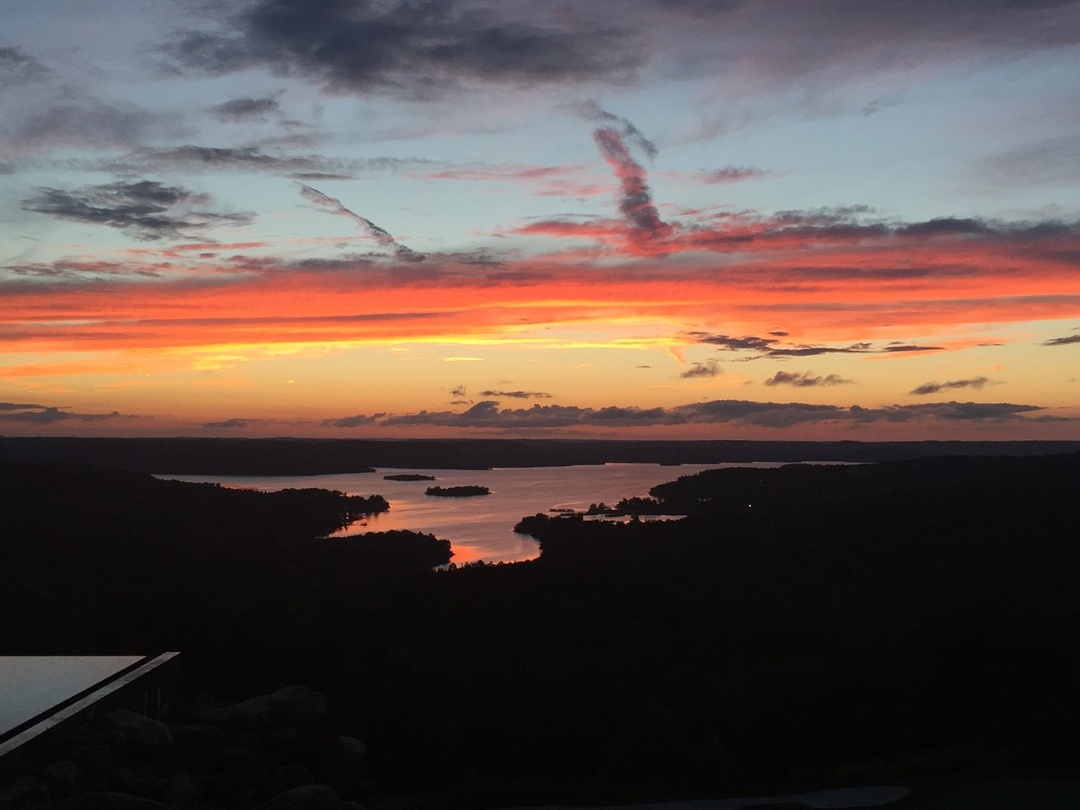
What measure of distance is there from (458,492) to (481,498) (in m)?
6.70

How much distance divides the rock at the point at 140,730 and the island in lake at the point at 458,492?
108408 mm

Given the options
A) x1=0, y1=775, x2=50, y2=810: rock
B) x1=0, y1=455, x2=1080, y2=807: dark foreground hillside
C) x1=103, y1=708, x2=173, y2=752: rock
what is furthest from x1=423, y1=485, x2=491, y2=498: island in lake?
x1=0, y1=775, x2=50, y2=810: rock

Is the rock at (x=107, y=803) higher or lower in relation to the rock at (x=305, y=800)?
higher

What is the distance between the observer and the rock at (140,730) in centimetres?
1062

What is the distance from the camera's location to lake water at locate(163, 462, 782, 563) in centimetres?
7300

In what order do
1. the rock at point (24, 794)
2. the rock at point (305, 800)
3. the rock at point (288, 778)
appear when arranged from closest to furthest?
the rock at point (24, 794), the rock at point (305, 800), the rock at point (288, 778)

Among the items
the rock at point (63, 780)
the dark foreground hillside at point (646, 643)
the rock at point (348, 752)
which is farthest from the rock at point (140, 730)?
the dark foreground hillside at point (646, 643)

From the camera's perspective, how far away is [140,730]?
35.1 ft

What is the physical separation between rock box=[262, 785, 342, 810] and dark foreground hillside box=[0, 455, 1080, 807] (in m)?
3.48

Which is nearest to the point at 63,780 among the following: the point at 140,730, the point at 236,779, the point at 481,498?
the point at 140,730

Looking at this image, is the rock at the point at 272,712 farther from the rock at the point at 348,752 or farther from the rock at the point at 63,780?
the rock at the point at 63,780

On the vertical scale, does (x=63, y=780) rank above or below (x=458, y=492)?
above

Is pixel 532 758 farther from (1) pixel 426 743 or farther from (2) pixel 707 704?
(2) pixel 707 704

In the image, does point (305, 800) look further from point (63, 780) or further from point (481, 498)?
point (481, 498)
